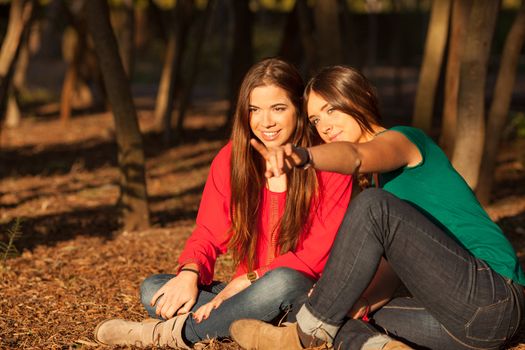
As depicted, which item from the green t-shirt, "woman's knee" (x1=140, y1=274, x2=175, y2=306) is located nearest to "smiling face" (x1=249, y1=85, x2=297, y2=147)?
the green t-shirt

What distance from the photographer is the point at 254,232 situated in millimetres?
4379

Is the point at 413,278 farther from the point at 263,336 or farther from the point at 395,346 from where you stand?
the point at 263,336

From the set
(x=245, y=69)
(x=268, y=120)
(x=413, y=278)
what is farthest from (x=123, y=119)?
(x=245, y=69)

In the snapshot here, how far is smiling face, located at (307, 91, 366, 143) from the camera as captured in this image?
3936 mm

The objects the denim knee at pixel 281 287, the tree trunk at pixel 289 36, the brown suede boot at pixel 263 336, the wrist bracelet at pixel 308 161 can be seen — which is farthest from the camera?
the tree trunk at pixel 289 36

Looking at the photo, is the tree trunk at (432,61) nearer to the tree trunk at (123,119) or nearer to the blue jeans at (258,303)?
the tree trunk at (123,119)

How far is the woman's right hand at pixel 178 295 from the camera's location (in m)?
4.26

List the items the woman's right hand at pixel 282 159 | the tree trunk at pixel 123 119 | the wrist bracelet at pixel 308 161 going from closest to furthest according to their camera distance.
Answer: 1. the woman's right hand at pixel 282 159
2. the wrist bracelet at pixel 308 161
3. the tree trunk at pixel 123 119

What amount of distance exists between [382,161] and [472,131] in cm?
363

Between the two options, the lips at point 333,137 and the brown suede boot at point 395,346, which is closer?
the brown suede boot at point 395,346

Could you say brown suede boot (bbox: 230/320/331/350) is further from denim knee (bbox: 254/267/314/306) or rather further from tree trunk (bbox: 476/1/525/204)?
tree trunk (bbox: 476/1/525/204)

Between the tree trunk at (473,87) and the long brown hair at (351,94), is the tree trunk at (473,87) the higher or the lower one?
the lower one

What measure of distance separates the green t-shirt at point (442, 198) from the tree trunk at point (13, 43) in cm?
585

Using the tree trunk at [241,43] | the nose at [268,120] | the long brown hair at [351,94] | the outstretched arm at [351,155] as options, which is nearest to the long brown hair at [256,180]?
the nose at [268,120]
